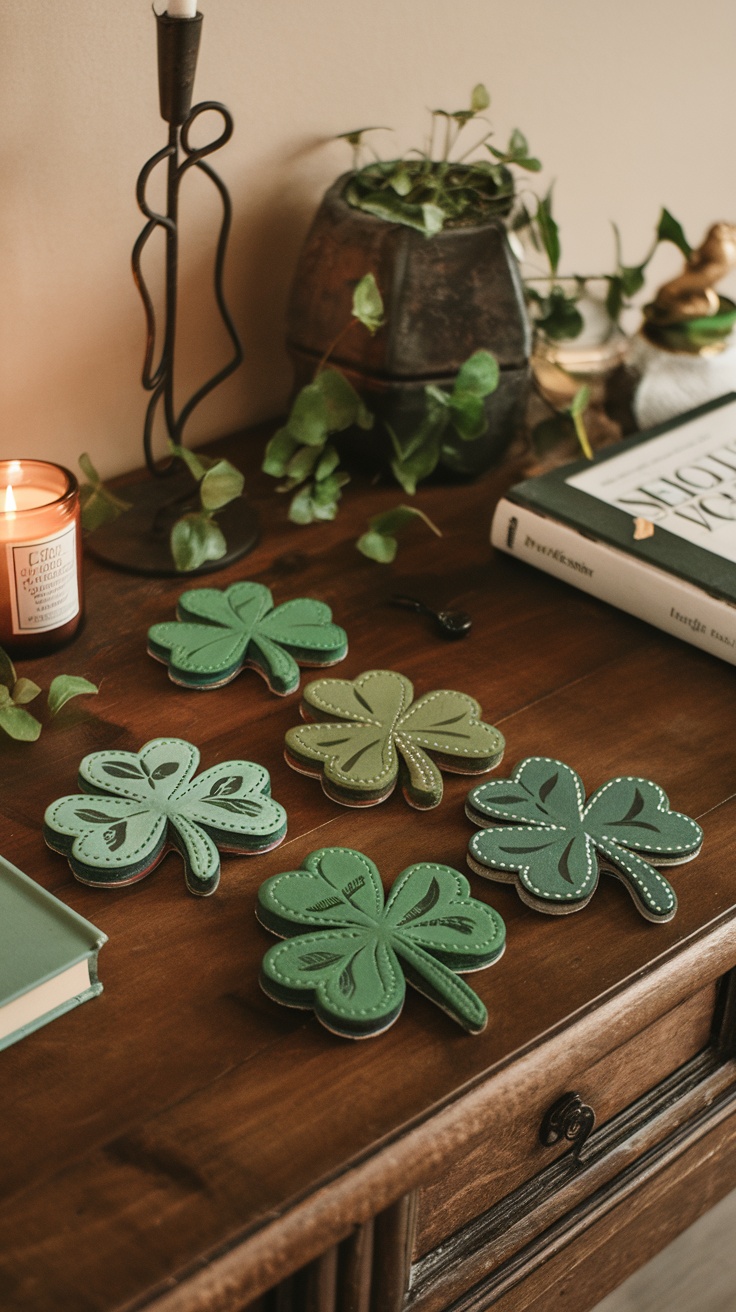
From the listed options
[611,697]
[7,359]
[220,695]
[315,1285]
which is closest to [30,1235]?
[315,1285]

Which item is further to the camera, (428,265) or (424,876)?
(428,265)

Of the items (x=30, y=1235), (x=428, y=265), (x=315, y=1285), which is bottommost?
(x=315, y=1285)

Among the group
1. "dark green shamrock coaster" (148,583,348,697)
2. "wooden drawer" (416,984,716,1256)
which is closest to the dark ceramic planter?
"dark green shamrock coaster" (148,583,348,697)

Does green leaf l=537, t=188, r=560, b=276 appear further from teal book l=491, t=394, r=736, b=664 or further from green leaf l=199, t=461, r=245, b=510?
green leaf l=199, t=461, r=245, b=510

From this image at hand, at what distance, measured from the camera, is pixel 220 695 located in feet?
2.57

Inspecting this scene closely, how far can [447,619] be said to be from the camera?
0.85 m

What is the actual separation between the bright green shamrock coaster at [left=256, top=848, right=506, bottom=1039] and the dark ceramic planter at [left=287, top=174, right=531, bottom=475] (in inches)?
17.0

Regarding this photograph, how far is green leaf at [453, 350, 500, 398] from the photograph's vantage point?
91cm

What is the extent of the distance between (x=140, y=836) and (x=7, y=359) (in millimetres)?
428

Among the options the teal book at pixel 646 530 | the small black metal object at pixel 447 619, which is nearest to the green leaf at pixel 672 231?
the teal book at pixel 646 530

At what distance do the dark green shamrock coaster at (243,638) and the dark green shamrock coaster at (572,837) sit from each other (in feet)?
0.55

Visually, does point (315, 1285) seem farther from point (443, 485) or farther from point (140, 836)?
point (443, 485)

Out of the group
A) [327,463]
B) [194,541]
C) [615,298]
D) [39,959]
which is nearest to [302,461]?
[327,463]

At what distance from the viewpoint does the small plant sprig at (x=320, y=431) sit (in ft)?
2.99
